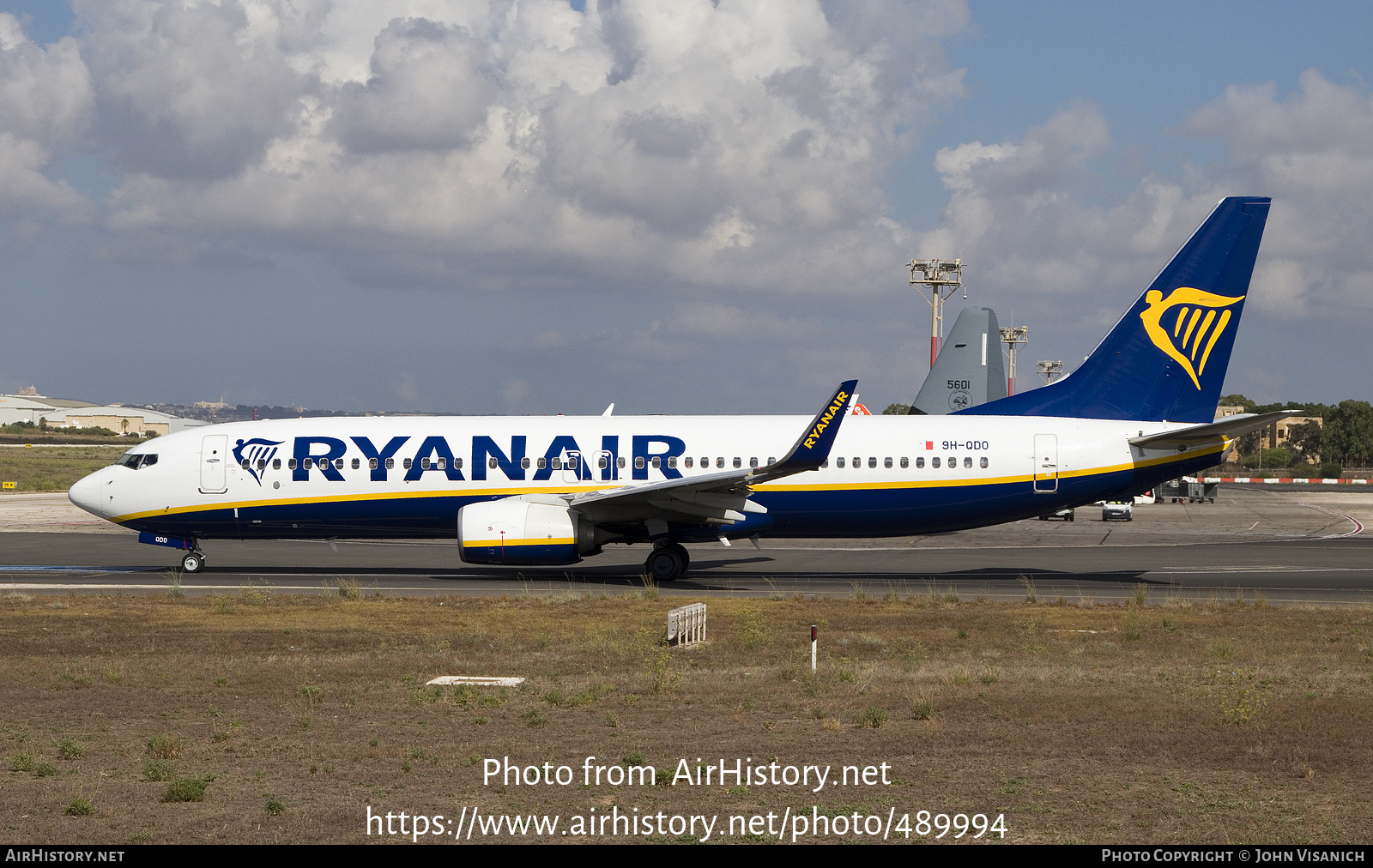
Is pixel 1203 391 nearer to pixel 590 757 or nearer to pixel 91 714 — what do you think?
pixel 590 757

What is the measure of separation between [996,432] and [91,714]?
23098mm

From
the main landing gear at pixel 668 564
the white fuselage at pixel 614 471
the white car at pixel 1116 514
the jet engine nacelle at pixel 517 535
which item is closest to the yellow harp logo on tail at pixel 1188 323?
the white fuselage at pixel 614 471

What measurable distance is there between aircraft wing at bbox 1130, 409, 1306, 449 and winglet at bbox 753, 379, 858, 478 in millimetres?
8475

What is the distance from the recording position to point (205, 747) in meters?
12.6

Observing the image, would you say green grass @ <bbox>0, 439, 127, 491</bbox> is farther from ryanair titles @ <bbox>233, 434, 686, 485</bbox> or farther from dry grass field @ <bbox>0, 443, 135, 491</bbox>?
ryanair titles @ <bbox>233, 434, 686, 485</bbox>

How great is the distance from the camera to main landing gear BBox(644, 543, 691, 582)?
3141cm

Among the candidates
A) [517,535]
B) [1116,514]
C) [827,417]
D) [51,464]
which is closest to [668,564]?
[517,535]

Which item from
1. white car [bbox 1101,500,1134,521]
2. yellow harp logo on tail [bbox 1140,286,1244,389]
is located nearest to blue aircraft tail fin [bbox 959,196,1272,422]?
yellow harp logo on tail [bbox 1140,286,1244,389]

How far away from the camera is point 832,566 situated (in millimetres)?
36938

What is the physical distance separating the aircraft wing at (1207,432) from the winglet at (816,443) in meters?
8.47

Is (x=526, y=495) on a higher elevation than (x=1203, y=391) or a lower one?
lower

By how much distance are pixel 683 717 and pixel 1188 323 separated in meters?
22.9

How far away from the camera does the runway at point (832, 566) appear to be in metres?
29.7
